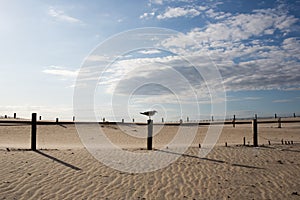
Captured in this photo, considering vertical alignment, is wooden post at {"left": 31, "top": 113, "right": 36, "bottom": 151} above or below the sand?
above

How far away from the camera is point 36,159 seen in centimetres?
1100

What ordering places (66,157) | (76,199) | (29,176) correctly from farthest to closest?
1. (66,157)
2. (29,176)
3. (76,199)

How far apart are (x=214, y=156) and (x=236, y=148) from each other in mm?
2899

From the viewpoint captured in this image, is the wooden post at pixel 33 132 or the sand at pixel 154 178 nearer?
the sand at pixel 154 178

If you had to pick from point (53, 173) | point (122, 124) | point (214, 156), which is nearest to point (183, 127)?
point (122, 124)

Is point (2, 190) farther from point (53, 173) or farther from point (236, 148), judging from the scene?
point (236, 148)

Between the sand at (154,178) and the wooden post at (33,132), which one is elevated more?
the wooden post at (33,132)

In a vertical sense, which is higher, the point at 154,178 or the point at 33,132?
the point at 33,132

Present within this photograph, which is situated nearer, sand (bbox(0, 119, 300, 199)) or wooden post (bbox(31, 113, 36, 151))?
sand (bbox(0, 119, 300, 199))

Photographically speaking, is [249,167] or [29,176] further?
[249,167]

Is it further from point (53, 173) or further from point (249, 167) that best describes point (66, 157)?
point (249, 167)

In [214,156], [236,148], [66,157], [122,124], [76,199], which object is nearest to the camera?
[76,199]

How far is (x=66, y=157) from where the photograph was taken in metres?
11.7

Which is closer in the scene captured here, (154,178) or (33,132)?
(154,178)
